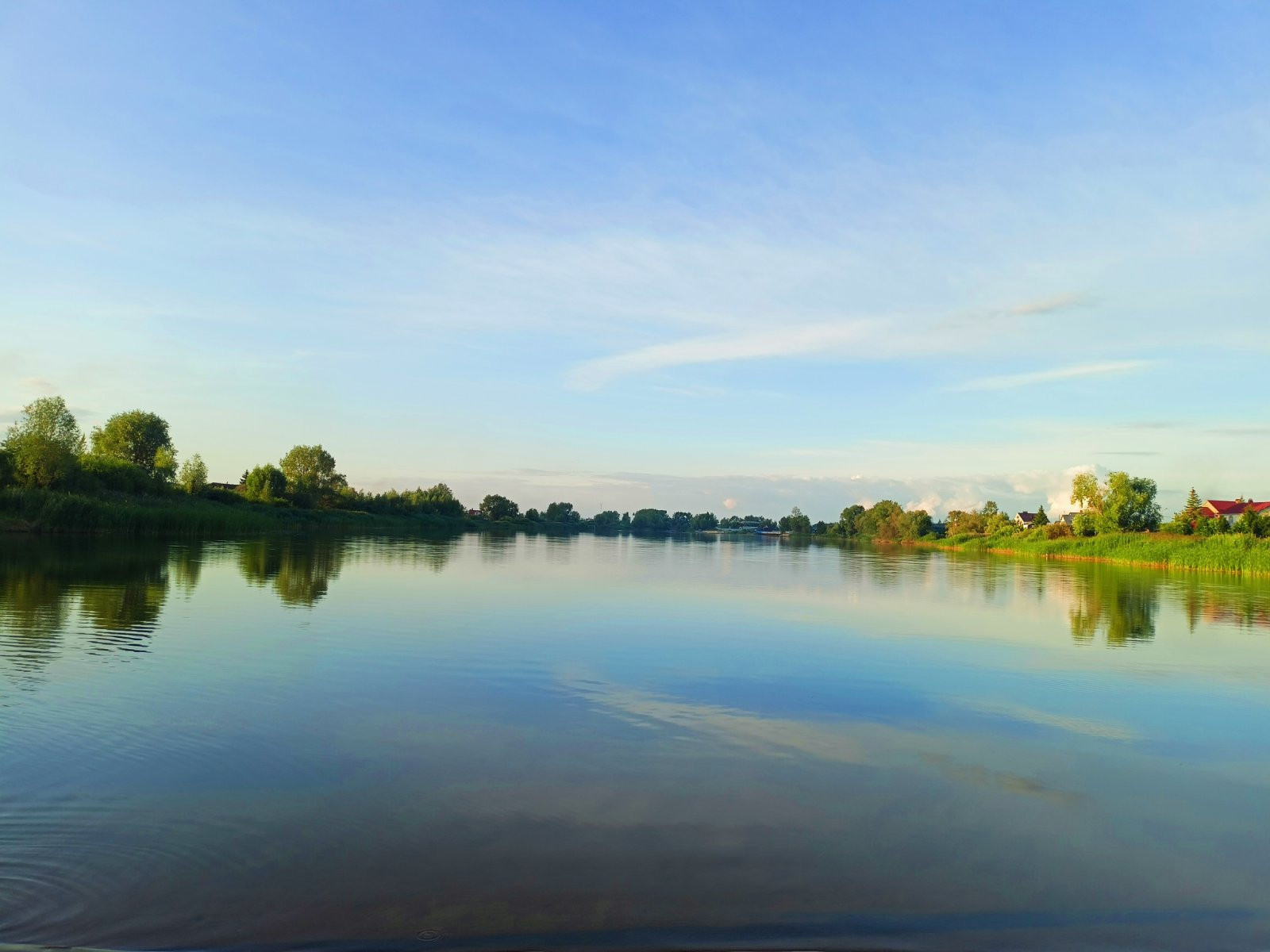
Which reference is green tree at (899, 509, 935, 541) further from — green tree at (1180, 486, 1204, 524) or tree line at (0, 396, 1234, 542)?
green tree at (1180, 486, 1204, 524)

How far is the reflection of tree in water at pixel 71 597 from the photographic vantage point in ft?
43.3

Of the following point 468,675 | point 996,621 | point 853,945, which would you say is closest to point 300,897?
point 853,945

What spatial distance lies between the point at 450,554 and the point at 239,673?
115ft

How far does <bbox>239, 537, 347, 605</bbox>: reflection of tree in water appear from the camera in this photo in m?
22.4

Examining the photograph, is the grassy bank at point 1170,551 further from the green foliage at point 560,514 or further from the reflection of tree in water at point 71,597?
the green foliage at point 560,514

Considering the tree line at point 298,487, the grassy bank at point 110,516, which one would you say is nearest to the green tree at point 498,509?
the tree line at point 298,487

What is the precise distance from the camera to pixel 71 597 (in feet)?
61.1

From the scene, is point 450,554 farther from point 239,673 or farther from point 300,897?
point 300,897

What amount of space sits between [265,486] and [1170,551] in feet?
273

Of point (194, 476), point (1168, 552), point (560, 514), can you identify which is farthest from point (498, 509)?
point (1168, 552)

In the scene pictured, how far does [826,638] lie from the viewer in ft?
57.9

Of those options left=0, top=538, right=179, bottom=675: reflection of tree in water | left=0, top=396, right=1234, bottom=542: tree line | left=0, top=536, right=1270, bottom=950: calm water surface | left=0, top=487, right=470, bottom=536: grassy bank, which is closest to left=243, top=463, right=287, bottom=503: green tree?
left=0, top=396, right=1234, bottom=542: tree line

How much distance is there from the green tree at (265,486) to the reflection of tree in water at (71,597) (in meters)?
55.4

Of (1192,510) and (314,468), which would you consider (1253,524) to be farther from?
(314,468)
